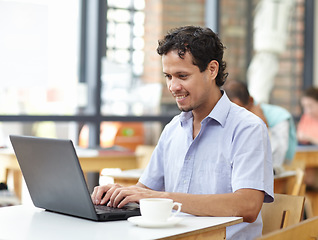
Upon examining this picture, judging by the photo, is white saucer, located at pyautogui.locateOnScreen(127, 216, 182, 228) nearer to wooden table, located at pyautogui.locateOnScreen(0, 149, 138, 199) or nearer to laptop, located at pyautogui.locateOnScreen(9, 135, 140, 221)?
laptop, located at pyautogui.locateOnScreen(9, 135, 140, 221)

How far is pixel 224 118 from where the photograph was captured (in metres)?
1.96

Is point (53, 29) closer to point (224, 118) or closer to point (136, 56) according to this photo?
point (136, 56)

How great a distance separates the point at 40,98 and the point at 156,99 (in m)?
1.19

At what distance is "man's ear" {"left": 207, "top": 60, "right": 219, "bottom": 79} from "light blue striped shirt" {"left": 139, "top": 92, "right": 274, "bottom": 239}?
91 mm

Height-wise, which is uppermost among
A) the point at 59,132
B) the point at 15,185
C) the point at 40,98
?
the point at 40,98

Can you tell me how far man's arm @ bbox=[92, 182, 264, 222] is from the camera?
170 centimetres

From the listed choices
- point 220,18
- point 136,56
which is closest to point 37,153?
point 136,56

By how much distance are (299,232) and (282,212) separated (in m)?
0.77

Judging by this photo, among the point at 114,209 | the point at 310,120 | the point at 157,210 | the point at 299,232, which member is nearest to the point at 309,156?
the point at 310,120

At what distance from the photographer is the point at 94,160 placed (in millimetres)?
4227

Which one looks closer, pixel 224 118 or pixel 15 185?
pixel 224 118

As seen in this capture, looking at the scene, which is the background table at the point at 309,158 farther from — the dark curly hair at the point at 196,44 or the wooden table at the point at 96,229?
the wooden table at the point at 96,229

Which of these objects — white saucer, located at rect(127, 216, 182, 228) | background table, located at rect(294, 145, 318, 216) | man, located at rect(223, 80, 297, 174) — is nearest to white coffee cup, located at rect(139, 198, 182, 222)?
white saucer, located at rect(127, 216, 182, 228)

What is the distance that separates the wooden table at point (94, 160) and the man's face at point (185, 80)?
2304mm
